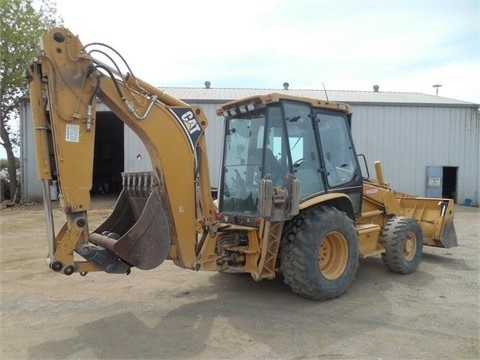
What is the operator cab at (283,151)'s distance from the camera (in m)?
5.20

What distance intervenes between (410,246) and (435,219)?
1.02 m

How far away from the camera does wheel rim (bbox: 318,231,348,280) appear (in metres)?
5.33

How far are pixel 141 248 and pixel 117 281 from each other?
209 cm

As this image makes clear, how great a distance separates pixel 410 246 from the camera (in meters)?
6.69

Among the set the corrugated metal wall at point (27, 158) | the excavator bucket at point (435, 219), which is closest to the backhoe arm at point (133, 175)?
the excavator bucket at point (435, 219)

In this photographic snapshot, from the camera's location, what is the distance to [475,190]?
17.8 m

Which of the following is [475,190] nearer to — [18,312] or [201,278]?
[201,278]

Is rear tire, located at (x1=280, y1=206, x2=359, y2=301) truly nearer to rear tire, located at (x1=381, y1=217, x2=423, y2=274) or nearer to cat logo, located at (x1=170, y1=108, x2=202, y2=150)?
rear tire, located at (x1=381, y1=217, x2=423, y2=274)

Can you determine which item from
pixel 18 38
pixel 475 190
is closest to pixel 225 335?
pixel 475 190

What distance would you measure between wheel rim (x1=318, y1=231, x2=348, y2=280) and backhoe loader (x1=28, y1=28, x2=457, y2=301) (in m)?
0.01

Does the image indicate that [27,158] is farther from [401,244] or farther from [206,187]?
[401,244]

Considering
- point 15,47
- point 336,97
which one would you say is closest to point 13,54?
point 15,47

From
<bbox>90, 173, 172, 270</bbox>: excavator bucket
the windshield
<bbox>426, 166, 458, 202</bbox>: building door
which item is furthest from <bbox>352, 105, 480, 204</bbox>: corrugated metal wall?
<bbox>90, 173, 172, 270</bbox>: excavator bucket

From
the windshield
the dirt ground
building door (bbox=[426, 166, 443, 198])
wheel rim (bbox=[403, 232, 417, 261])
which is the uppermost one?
the windshield
